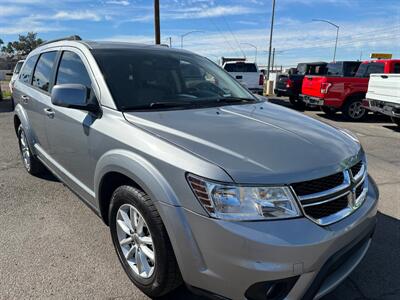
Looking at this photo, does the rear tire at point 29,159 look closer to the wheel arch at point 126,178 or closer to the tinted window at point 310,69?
the wheel arch at point 126,178

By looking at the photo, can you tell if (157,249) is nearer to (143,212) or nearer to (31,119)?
(143,212)

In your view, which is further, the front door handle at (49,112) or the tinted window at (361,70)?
the tinted window at (361,70)

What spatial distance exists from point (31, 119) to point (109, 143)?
7.39ft

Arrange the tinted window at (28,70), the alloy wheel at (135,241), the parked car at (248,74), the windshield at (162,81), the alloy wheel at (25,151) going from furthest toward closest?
the parked car at (248,74)
the alloy wheel at (25,151)
the tinted window at (28,70)
the windshield at (162,81)
the alloy wheel at (135,241)

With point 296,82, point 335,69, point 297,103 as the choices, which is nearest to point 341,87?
point 335,69

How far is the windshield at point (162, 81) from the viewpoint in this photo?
285 centimetres

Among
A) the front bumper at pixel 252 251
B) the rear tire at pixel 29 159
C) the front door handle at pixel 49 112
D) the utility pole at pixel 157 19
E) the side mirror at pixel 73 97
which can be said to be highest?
the utility pole at pixel 157 19

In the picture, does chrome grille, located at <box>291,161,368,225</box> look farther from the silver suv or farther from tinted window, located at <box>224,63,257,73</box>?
tinted window, located at <box>224,63,257,73</box>

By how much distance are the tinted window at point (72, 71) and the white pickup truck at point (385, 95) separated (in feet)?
26.2

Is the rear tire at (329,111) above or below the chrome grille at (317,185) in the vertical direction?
below

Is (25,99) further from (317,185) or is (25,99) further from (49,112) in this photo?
(317,185)

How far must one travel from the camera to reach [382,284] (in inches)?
106

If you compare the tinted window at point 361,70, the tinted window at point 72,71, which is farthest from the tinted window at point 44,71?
→ the tinted window at point 361,70

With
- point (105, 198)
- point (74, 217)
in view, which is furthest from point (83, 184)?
point (74, 217)
